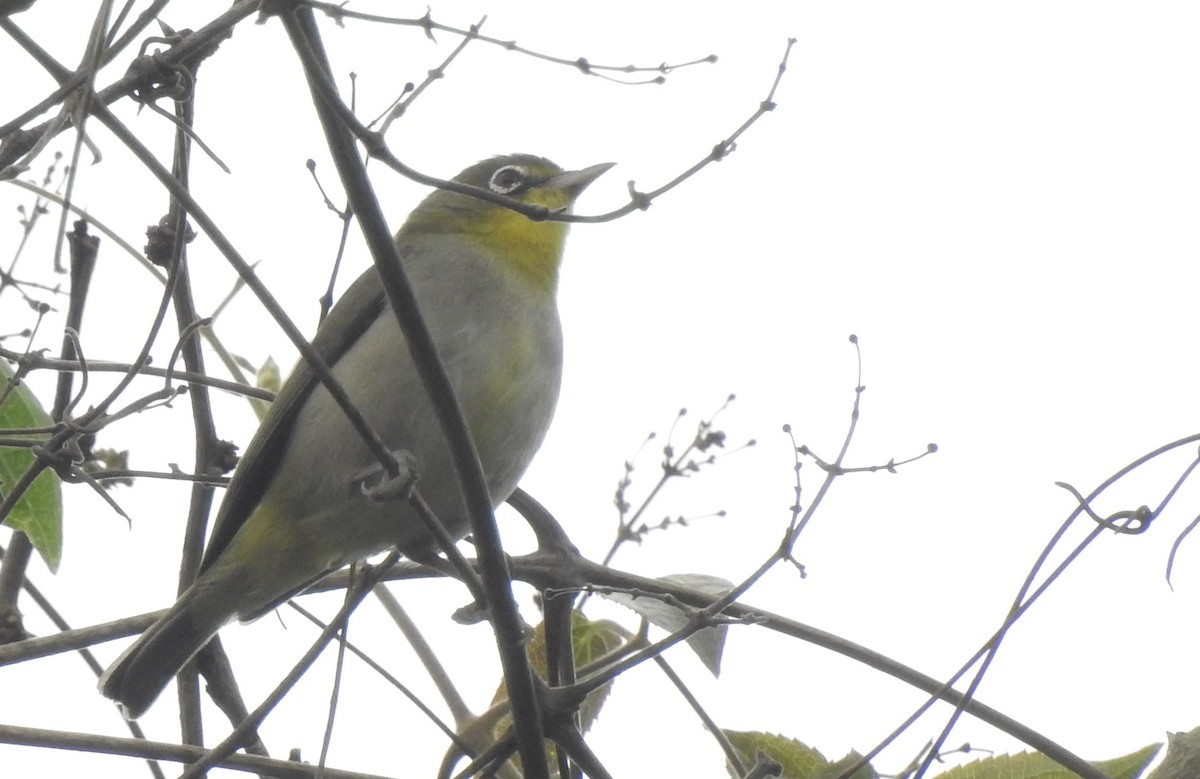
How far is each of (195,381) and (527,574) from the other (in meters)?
1.10

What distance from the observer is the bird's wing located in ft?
15.6

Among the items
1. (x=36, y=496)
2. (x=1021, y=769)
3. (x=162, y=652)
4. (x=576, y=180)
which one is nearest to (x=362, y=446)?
(x=162, y=652)

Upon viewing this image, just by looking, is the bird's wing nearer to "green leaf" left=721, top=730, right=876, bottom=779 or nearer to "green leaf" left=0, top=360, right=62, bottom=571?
"green leaf" left=0, top=360, right=62, bottom=571

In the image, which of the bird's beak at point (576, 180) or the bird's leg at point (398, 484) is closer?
the bird's leg at point (398, 484)

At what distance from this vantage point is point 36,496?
382 centimetres

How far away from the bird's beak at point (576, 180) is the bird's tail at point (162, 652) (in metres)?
2.46

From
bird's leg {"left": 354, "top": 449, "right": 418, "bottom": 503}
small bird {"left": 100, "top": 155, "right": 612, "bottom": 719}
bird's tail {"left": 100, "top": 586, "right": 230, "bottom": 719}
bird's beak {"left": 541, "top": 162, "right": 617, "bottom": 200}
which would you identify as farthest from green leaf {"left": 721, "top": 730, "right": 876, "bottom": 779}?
bird's beak {"left": 541, "top": 162, "right": 617, "bottom": 200}

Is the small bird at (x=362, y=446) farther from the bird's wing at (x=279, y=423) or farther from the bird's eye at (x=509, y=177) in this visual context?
the bird's eye at (x=509, y=177)

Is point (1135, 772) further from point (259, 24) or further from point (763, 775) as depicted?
point (259, 24)

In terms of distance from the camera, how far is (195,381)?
3822mm

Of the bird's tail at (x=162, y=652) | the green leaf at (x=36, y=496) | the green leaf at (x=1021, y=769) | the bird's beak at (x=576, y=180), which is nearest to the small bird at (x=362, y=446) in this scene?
the bird's tail at (x=162, y=652)

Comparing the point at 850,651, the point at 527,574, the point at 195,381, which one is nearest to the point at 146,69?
the point at 195,381

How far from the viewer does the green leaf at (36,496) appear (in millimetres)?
3805

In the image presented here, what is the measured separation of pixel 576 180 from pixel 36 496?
9.94 feet
